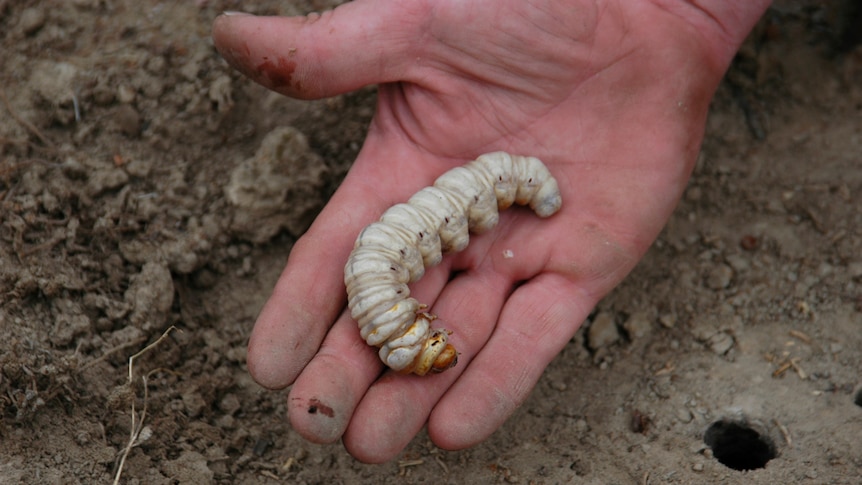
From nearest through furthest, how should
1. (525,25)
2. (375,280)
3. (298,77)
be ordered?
1. (375,280)
2. (298,77)
3. (525,25)

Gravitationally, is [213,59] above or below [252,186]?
above

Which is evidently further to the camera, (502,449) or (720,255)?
(720,255)

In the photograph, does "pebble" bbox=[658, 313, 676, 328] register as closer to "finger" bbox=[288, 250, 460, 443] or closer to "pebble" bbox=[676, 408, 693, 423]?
"pebble" bbox=[676, 408, 693, 423]

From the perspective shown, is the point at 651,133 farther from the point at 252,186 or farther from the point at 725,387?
the point at 252,186

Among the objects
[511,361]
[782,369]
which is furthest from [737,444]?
[511,361]

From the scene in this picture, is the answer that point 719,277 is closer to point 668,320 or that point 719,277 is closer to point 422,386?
point 668,320

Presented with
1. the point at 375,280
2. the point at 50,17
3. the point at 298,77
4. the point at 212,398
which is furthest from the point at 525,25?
the point at 50,17
